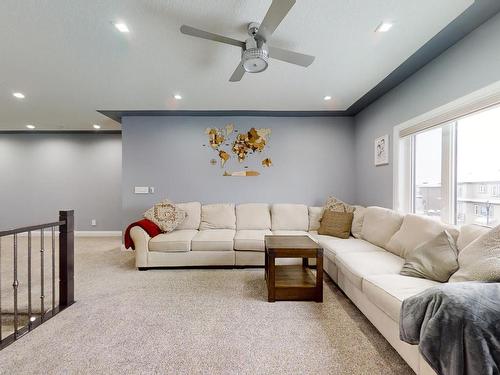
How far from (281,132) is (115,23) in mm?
2938

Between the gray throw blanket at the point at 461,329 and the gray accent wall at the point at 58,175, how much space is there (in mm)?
5862

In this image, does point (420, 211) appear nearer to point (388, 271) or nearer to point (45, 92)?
point (388, 271)

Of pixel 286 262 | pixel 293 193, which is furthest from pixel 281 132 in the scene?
pixel 286 262

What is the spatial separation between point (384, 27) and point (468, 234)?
178 centimetres

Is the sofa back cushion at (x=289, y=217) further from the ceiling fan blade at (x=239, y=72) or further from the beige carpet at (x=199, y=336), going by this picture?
the ceiling fan blade at (x=239, y=72)

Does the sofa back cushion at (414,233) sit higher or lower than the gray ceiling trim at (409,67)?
lower

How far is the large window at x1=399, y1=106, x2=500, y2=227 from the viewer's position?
2002 millimetres

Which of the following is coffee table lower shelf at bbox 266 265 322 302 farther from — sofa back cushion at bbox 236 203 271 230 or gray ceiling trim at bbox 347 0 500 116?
gray ceiling trim at bbox 347 0 500 116

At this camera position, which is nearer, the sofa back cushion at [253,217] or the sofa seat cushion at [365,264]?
the sofa seat cushion at [365,264]

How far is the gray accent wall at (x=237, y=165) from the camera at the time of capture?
13.7 feet

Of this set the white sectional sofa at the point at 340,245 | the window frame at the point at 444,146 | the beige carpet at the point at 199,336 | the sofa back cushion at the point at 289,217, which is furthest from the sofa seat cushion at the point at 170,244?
the window frame at the point at 444,146

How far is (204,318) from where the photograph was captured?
6.62 feet

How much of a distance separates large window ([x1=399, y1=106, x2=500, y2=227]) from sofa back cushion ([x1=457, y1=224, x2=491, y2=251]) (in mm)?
415

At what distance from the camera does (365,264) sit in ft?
6.93
